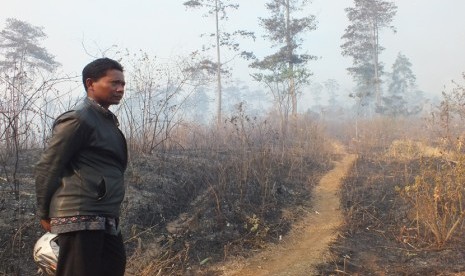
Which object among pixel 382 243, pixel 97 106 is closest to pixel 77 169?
pixel 97 106

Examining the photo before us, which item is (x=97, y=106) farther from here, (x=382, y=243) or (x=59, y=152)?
(x=382, y=243)

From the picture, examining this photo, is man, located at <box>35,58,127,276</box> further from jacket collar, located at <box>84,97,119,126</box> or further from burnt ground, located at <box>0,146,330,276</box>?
burnt ground, located at <box>0,146,330,276</box>

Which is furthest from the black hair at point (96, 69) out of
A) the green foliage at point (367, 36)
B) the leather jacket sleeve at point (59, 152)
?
the green foliage at point (367, 36)

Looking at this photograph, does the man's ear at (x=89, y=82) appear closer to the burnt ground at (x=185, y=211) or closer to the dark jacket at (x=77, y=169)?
the dark jacket at (x=77, y=169)

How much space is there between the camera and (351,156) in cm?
1337

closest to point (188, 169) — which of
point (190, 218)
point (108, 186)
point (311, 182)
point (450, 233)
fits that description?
point (190, 218)

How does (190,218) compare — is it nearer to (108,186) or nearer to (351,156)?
(108,186)

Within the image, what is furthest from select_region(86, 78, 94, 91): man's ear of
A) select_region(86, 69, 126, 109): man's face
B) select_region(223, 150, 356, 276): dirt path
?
select_region(223, 150, 356, 276): dirt path

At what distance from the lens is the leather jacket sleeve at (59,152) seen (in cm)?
202

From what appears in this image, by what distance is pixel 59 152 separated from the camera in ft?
6.61

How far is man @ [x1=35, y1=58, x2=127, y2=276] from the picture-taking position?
2.03 meters

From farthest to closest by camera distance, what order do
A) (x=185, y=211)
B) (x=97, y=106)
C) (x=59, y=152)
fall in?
(x=185, y=211) < (x=97, y=106) < (x=59, y=152)

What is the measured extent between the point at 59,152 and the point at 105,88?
488 millimetres

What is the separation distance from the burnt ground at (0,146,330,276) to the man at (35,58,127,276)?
1.89 metres
